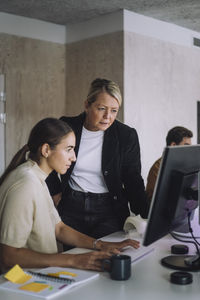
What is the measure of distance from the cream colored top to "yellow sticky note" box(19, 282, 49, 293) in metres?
0.26

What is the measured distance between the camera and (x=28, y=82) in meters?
5.70

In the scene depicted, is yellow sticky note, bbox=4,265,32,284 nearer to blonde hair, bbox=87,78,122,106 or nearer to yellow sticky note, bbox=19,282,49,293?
yellow sticky note, bbox=19,282,49,293

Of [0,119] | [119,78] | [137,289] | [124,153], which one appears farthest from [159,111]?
[137,289]

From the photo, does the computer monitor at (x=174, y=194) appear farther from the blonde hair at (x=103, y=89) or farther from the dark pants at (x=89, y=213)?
the blonde hair at (x=103, y=89)

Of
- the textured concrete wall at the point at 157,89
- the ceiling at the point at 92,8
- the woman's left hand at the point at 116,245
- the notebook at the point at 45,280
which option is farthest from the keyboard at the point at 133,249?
the ceiling at the point at 92,8

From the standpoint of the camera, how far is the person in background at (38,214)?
161 centimetres

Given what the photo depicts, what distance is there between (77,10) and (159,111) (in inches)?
70.2

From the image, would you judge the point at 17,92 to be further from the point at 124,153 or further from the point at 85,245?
the point at 85,245

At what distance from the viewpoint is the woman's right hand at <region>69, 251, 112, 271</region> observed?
61.7 inches

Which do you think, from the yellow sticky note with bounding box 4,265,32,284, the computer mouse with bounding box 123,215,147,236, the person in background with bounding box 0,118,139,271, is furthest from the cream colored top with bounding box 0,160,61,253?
the computer mouse with bounding box 123,215,147,236

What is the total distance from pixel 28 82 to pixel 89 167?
11.4 ft

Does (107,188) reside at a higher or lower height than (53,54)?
lower

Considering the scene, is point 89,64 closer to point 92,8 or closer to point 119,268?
point 92,8

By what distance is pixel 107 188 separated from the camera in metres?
2.47
